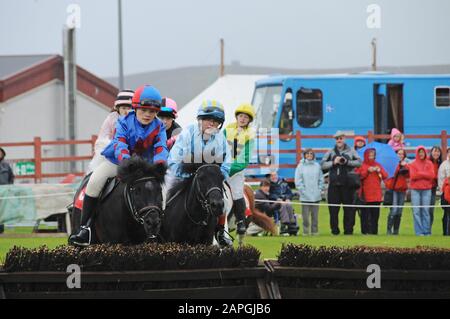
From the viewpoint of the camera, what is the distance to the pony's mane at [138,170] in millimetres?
8453

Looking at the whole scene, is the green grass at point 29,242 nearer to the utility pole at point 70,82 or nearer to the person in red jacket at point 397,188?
the person in red jacket at point 397,188

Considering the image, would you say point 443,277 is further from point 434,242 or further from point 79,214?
point 434,242

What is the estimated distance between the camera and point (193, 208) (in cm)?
891

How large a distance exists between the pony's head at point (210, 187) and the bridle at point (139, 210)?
0.54 meters

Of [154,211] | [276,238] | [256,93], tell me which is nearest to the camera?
[154,211]

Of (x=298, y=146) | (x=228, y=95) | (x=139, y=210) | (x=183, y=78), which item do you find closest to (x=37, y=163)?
(x=298, y=146)

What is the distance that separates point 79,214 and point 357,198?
9.15m

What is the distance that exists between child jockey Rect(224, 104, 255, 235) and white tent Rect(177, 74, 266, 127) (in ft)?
60.8

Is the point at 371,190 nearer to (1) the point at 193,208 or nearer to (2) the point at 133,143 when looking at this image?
(1) the point at 193,208

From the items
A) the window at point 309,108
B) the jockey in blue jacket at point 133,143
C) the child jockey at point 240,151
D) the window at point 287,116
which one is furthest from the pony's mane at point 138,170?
the window at point 309,108

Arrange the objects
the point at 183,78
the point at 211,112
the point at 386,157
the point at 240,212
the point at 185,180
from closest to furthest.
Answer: the point at 185,180, the point at 211,112, the point at 240,212, the point at 386,157, the point at 183,78

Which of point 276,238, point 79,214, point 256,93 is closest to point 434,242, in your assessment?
point 276,238

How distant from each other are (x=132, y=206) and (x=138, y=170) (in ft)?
1.10
